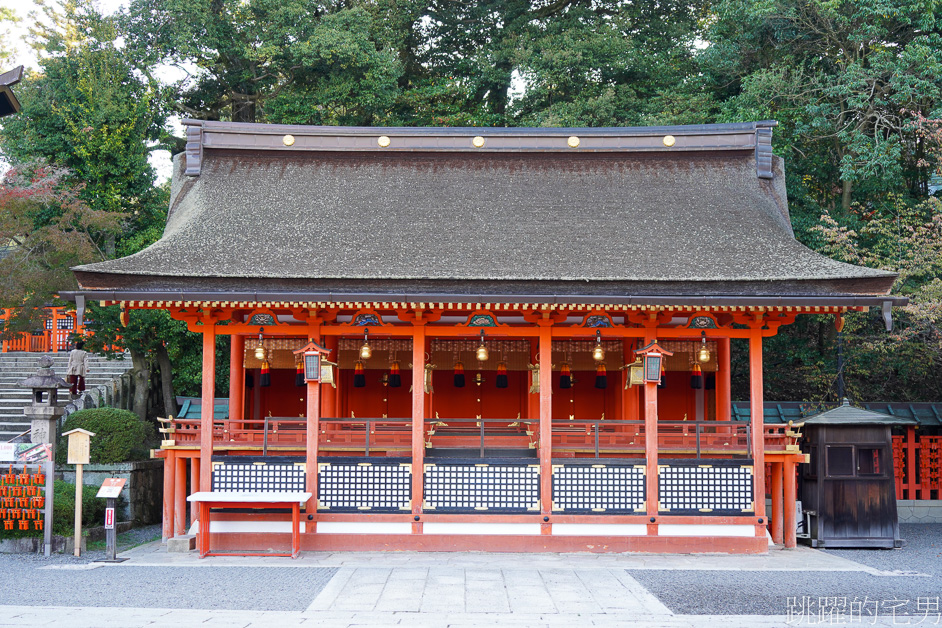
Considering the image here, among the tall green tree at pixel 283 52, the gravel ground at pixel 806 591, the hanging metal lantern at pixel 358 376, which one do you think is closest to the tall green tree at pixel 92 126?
the tall green tree at pixel 283 52

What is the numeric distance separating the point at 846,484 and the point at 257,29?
1892 cm

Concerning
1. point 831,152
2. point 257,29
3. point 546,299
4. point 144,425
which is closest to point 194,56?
point 257,29

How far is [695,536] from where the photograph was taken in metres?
11.4

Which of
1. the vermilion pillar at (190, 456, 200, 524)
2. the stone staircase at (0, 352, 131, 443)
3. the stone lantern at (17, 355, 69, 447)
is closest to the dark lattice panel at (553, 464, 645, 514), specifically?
the vermilion pillar at (190, 456, 200, 524)

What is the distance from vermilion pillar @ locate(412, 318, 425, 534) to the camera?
11.3m

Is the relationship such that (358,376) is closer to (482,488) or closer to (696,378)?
(482,488)

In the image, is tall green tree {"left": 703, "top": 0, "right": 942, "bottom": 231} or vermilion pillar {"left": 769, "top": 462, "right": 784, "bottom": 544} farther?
tall green tree {"left": 703, "top": 0, "right": 942, "bottom": 231}

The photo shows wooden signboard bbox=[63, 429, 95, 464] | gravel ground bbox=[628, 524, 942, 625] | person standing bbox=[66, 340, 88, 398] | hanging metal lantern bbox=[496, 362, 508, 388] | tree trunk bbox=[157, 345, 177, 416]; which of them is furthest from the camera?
tree trunk bbox=[157, 345, 177, 416]

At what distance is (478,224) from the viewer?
508 inches

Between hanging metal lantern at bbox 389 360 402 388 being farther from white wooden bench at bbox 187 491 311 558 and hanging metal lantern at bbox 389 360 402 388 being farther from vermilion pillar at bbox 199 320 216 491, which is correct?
vermilion pillar at bbox 199 320 216 491

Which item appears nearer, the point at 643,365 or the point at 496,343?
the point at 643,365

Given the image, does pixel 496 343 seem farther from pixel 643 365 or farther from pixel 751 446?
pixel 751 446

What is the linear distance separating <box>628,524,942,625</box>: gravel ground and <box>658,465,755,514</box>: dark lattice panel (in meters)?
1.57

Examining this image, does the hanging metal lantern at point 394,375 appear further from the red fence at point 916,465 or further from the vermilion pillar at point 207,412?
the red fence at point 916,465
